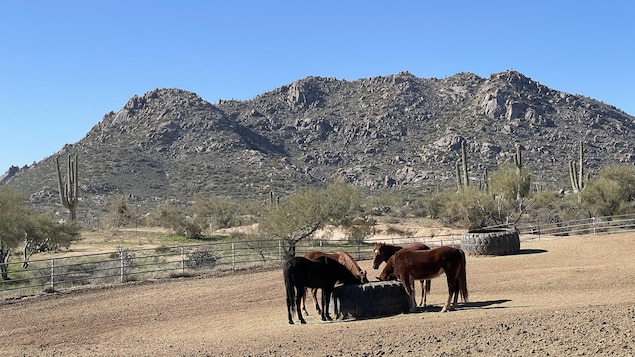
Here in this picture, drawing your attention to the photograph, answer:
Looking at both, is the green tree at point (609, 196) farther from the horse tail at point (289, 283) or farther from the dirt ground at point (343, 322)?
the horse tail at point (289, 283)

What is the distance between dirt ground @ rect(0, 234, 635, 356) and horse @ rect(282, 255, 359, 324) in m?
0.65

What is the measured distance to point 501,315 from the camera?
32.7 ft

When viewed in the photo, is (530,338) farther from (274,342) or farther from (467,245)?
(467,245)

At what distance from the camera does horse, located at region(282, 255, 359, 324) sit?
460 inches

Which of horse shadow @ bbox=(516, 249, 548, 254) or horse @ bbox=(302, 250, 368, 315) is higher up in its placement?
horse @ bbox=(302, 250, 368, 315)

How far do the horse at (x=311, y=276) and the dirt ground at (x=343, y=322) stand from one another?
2.12ft

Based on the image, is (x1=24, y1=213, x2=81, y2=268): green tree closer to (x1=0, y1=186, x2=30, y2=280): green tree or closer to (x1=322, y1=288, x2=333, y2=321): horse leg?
(x1=0, y1=186, x2=30, y2=280): green tree

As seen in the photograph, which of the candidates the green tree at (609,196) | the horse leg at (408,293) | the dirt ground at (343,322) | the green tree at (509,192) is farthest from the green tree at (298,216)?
the green tree at (609,196)

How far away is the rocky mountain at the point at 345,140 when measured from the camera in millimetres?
87562

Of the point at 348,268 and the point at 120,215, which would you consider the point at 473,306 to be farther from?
the point at 120,215

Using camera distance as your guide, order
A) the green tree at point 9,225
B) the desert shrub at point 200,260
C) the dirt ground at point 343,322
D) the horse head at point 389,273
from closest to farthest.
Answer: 1. the dirt ground at point 343,322
2. the horse head at point 389,273
3. the desert shrub at point 200,260
4. the green tree at point 9,225

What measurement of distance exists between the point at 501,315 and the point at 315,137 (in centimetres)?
10431

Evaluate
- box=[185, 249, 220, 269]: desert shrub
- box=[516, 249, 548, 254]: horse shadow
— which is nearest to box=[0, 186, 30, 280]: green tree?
box=[185, 249, 220, 269]: desert shrub

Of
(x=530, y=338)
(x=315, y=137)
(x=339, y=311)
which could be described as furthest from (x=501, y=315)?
(x=315, y=137)
